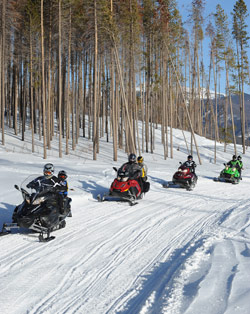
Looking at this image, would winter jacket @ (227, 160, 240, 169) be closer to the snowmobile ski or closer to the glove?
the snowmobile ski

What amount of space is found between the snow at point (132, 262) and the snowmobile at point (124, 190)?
283 mm

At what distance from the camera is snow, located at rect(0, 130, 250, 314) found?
3.35 m

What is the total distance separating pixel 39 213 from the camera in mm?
5824

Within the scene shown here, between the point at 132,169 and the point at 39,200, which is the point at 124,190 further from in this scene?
the point at 39,200

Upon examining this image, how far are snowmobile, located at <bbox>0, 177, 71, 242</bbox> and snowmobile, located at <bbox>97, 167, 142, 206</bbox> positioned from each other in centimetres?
306

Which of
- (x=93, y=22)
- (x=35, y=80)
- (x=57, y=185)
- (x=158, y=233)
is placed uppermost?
(x=93, y=22)

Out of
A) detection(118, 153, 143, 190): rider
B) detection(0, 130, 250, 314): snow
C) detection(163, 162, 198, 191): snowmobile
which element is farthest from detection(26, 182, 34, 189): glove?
detection(163, 162, 198, 191): snowmobile

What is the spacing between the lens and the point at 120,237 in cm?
604

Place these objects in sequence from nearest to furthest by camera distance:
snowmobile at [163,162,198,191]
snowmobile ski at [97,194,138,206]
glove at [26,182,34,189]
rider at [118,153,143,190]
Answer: glove at [26,182,34,189] < snowmobile ski at [97,194,138,206] < rider at [118,153,143,190] < snowmobile at [163,162,198,191]

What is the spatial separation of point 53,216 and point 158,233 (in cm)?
212

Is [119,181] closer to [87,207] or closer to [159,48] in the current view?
[87,207]

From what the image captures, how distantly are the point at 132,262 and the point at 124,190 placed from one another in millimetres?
4653

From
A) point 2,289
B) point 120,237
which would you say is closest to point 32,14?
point 120,237

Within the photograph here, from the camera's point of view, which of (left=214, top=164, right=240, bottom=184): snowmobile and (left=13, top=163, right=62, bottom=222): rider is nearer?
(left=13, top=163, right=62, bottom=222): rider
